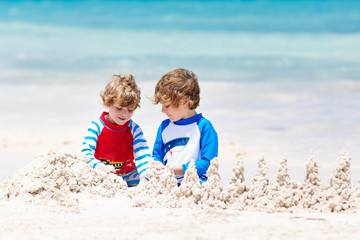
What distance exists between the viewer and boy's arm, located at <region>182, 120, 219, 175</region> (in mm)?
4879

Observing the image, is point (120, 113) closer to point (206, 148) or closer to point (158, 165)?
point (158, 165)

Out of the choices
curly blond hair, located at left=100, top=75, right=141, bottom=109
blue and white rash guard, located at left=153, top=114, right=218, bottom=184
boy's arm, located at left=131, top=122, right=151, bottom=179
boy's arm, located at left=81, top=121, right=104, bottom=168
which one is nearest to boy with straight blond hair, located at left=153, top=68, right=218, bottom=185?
blue and white rash guard, located at left=153, top=114, right=218, bottom=184

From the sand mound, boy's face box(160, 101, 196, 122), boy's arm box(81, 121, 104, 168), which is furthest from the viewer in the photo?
boy's arm box(81, 121, 104, 168)

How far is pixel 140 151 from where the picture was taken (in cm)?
547

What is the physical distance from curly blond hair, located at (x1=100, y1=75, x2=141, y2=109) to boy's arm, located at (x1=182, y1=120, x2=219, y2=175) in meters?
0.65

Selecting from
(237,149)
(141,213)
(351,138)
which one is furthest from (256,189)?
(351,138)

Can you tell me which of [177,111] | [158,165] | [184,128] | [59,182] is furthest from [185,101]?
[59,182]

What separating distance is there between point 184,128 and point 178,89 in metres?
0.32

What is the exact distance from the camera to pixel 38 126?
1000cm

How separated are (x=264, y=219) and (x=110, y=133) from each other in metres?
1.86

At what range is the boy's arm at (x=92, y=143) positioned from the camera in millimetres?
5211

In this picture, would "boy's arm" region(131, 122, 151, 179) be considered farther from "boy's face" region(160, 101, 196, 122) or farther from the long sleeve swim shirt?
"boy's face" region(160, 101, 196, 122)

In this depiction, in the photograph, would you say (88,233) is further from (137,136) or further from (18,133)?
(18,133)

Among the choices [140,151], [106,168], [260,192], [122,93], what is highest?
[122,93]
